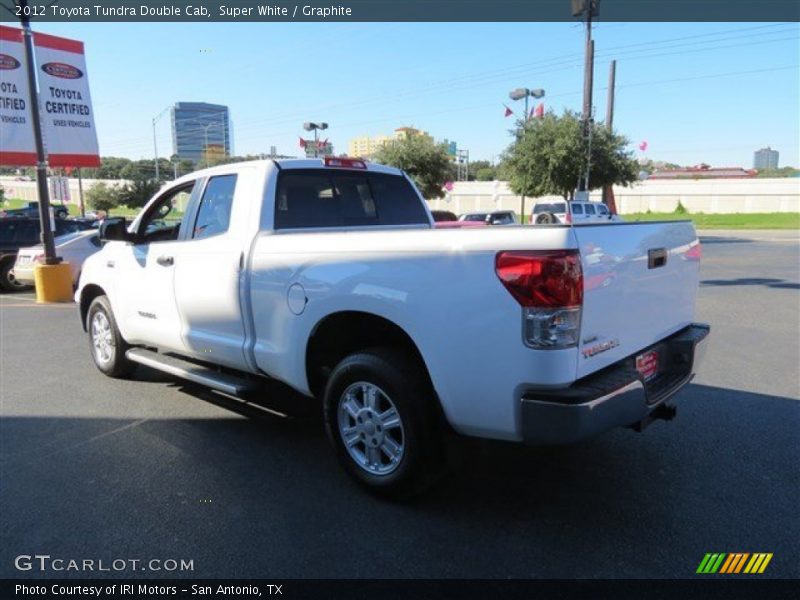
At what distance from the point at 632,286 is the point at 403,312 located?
3.98 ft

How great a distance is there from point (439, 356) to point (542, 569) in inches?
43.6

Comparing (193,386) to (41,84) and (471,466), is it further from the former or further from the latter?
(41,84)

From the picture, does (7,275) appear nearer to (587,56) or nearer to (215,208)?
(215,208)

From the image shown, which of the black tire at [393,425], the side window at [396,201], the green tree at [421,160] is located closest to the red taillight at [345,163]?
the side window at [396,201]

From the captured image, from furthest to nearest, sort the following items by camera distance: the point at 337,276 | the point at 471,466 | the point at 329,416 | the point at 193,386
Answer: the point at 193,386
the point at 471,466
the point at 329,416
the point at 337,276

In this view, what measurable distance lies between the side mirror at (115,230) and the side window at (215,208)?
90 cm

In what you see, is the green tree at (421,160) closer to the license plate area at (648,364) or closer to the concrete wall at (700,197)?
the concrete wall at (700,197)

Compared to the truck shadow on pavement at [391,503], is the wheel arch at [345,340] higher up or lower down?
higher up

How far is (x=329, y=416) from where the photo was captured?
3.68 meters

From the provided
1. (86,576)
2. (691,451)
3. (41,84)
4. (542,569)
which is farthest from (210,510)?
(41,84)

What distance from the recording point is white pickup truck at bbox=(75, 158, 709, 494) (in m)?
2.73

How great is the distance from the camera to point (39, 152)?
37.7 ft

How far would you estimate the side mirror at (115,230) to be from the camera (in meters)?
5.18

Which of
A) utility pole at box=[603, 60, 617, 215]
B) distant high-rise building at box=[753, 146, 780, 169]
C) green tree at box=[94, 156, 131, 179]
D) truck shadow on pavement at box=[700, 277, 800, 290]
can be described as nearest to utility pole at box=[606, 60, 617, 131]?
utility pole at box=[603, 60, 617, 215]
